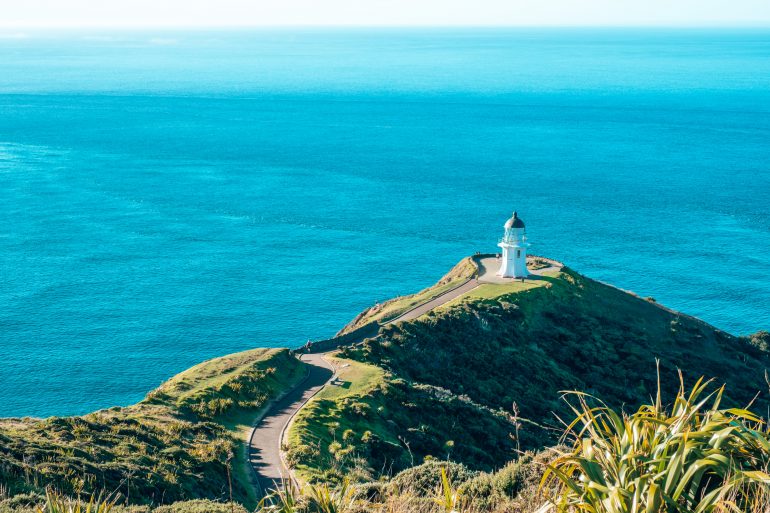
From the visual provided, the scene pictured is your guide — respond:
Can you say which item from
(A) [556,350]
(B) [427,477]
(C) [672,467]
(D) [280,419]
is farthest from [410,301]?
(C) [672,467]

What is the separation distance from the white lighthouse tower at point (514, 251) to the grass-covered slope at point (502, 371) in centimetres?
257

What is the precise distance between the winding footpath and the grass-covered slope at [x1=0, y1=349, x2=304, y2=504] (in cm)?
62

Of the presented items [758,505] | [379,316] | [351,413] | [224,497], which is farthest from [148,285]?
[758,505]

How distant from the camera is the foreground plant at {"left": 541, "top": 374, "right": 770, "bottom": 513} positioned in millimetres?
14102

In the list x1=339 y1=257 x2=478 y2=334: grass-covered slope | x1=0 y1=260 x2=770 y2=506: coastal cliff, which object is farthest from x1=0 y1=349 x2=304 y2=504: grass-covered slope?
x1=339 y1=257 x2=478 y2=334: grass-covered slope

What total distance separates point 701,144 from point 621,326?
14047 cm

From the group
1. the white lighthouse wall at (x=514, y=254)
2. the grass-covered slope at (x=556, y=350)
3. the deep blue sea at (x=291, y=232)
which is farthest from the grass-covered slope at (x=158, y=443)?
the deep blue sea at (x=291, y=232)

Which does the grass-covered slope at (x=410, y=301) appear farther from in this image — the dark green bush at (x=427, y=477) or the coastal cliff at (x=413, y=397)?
the dark green bush at (x=427, y=477)

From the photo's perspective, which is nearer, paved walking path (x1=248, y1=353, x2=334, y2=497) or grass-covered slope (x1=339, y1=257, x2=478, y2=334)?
paved walking path (x1=248, y1=353, x2=334, y2=497)

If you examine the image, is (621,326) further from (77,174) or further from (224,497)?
(77,174)

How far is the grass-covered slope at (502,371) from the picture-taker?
128 ft

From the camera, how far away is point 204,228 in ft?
403

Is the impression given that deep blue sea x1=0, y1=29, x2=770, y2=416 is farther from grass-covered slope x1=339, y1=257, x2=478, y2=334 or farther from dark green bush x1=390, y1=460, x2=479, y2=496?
dark green bush x1=390, y1=460, x2=479, y2=496

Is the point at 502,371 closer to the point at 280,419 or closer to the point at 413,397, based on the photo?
the point at 413,397
